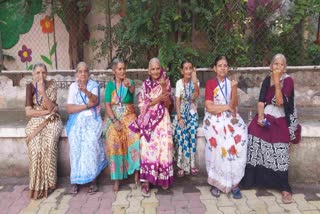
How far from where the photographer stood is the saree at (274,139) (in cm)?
371

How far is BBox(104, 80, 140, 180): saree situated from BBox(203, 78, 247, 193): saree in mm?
893

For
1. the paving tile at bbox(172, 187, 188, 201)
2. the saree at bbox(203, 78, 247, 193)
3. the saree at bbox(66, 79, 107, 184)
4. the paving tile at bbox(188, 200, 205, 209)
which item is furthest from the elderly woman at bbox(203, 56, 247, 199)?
the saree at bbox(66, 79, 107, 184)

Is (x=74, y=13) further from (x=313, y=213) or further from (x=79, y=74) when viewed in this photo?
(x=313, y=213)

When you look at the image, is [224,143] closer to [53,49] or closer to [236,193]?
[236,193]

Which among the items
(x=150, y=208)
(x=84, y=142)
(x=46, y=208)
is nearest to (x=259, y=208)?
(x=150, y=208)

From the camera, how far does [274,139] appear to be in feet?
12.2

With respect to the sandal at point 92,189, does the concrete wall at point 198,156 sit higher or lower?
higher

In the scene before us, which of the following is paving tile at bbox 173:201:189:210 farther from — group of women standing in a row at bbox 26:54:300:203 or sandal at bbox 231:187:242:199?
sandal at bbox 231:187:242:199

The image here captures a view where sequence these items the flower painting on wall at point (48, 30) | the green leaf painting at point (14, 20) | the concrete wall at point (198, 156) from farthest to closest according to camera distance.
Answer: the flower painting on wall at point (48, 30), the green leaf painting at point (14, 20), the concrete wall at point (198, 156)

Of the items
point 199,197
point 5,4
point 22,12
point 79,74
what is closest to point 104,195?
point 199,197

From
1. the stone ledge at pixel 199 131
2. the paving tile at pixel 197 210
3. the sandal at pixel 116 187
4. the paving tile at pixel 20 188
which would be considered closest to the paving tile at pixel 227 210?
the paving tile at pixel 197 210

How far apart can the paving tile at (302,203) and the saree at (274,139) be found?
0.13 metres

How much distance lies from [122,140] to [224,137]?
1202 mm

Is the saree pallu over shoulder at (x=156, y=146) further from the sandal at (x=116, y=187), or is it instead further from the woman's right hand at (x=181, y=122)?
the sandal at (x=116, y=187)
